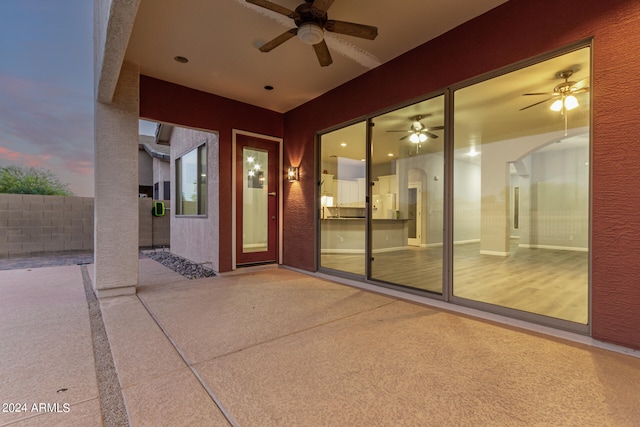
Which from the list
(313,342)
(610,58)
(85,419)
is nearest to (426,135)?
(610,58)

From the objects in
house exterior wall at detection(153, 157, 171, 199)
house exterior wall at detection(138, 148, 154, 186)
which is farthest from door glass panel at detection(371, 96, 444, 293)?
house exterior wall at detection(138, 148, 154, 186)

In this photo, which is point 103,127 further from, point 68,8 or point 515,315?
point 68,8

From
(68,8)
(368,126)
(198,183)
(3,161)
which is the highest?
(68,8)

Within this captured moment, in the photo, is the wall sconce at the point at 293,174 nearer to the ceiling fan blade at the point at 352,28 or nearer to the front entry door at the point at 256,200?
the front entry door at the point at 256,200

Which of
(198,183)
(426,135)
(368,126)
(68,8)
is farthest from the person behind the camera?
(68,8)

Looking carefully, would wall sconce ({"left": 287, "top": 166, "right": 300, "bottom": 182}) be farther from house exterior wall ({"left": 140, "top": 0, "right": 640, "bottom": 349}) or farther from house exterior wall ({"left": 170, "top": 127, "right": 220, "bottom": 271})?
house exterior wall ({"left": 140, "top": 0, "right": 640, "bottom": 349})

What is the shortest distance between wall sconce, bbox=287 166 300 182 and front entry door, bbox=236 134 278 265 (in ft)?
1.23

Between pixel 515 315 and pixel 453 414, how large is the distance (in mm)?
1657

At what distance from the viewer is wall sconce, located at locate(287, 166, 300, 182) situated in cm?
491

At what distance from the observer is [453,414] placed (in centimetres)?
126

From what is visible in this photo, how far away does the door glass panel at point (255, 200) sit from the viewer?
488 centimetres

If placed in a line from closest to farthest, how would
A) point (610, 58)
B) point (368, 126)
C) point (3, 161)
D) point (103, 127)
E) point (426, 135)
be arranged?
point (610, 58)
point (103, 127)
point (426, 135)
point (368, 126)
point (3, 161)

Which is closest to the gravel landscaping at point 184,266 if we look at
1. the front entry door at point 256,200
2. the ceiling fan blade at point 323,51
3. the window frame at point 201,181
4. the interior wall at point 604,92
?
the front entry door at point 256,200

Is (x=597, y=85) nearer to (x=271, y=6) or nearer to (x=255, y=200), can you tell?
(x=271, y=6)
